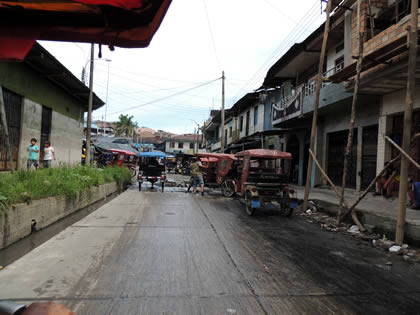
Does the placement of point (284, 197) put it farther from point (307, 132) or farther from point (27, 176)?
point (307, 132)

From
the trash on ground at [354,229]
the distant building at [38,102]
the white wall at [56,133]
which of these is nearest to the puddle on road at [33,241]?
the distant building at [38,102]

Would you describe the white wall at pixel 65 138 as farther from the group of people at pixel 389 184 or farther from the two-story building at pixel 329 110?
the group of people at pixel 389 184

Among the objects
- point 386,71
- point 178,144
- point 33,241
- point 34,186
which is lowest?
point 33,241

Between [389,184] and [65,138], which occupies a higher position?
[65,138]

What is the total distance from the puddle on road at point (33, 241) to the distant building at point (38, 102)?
5.66 metres

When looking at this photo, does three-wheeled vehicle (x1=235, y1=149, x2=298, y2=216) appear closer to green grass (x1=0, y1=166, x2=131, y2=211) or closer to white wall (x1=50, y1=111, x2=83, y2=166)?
green grass (x1=0, y1=166, x2=131, y2=211)

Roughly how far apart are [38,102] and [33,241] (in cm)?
1038

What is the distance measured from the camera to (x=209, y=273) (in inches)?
166

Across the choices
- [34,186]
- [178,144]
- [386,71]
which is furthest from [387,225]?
[178,144]

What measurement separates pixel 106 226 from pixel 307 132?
614 inches

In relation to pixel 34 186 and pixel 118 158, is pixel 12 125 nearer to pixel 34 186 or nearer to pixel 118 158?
pixel 34 186

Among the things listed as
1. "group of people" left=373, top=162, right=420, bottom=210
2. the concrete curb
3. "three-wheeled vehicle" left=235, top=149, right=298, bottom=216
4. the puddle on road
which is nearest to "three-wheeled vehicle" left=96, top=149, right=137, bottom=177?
"three-wheeled vehicle" left=235, top=149, right=298, bottom=216

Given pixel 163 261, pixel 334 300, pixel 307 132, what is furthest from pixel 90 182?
pixel 307 132

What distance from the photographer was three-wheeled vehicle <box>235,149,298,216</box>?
938 cm
